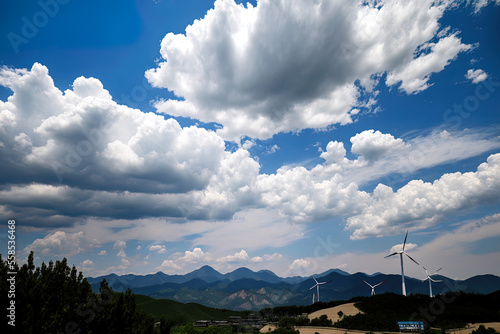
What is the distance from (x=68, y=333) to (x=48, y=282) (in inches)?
253

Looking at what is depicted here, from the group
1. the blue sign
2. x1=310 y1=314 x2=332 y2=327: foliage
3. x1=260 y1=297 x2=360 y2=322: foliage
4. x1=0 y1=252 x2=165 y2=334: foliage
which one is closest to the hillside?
x1=310 y1=314 x2=332 y2=327: foliage

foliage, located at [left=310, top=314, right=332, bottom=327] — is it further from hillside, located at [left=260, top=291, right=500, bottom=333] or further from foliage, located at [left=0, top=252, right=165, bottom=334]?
foliage, located at [left=0, top=252, right=165, bottom=334]

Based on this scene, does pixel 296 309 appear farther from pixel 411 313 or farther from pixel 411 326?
pixel 411 326

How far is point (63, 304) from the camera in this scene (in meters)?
26.5

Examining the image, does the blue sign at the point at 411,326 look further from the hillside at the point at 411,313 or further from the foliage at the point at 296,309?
the foliage at the point at 296,309

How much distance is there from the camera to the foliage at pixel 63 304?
78.2 feet

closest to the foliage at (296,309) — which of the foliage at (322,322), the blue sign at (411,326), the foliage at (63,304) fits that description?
the foliage at (322,322)

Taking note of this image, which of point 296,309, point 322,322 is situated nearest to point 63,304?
point 322,322

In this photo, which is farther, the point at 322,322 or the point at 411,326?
the point at 322,322

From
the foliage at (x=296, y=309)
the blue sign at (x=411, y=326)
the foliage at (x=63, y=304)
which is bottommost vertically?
the foliage at (x=296, y=309)

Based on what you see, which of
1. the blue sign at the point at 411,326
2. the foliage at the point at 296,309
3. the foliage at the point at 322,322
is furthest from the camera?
the foliage at the point at 296,309

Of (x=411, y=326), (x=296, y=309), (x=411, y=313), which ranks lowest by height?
(x=296, y=309)

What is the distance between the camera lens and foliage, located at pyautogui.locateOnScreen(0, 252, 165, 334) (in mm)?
23844

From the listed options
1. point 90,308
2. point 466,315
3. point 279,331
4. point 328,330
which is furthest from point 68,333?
point 466,315
